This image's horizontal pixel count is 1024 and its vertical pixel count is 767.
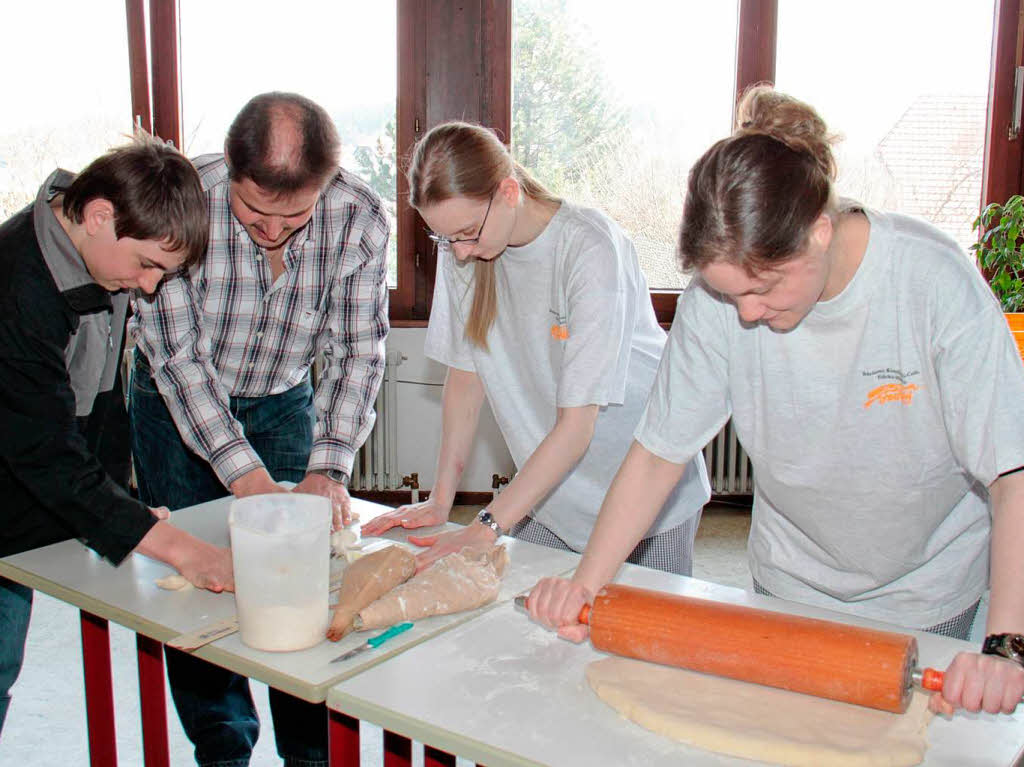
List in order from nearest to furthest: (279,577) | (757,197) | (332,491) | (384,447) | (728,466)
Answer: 1. (757,197)
2. (279,577)
3. (332,491)
4. (384,447)
5. (728,466)

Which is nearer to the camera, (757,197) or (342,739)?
(757,197)

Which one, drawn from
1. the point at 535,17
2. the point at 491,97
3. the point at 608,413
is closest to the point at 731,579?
the point at 608,413

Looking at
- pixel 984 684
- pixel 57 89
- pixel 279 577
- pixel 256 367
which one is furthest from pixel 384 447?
pixel 984 684

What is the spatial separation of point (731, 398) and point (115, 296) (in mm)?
1126

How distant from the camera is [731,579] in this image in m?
3.55

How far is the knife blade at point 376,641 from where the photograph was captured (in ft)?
4.01

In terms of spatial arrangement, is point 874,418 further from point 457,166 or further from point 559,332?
point 457,166

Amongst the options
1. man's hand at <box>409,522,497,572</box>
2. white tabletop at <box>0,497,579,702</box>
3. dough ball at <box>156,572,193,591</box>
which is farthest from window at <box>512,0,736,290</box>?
dough ball at <box>156,572,193,591</box>

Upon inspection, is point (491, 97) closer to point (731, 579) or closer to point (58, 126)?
point (58, 126)

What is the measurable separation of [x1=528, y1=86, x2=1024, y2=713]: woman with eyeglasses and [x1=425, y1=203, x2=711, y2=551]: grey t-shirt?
0.29 metres

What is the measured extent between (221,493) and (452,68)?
2511 millimetres

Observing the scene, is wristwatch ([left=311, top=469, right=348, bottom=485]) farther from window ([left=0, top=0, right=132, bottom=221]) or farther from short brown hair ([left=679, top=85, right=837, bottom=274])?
window ([left=0, top=0, right=132, bottom=221])

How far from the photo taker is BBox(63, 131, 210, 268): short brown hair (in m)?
1.48

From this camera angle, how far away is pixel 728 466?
4359 mm
